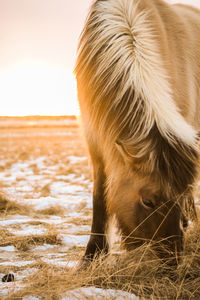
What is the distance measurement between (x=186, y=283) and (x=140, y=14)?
201cm

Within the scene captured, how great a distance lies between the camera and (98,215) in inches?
105

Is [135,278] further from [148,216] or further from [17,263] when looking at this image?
[17,263]

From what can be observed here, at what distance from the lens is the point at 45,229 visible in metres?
3.26

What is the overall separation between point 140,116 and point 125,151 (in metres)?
0.26

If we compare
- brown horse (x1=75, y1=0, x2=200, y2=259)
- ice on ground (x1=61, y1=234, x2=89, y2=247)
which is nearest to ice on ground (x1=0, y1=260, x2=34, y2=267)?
brown horse (x1=75, y1=0, x2=200, y2=259)

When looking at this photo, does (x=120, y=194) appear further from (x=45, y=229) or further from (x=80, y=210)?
(x=80, y=210)

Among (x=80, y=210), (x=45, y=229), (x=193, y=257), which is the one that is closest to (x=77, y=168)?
(x=80, y=210)

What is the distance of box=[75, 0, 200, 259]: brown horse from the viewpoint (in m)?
1.89

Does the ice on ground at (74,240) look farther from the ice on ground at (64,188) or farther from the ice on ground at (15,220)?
the ice on ground at (64,188)

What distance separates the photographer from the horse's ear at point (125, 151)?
202cm

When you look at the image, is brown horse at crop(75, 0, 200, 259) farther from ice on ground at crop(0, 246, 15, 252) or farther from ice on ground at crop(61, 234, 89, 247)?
ice on ground at crop(0, 246, 15, 252)

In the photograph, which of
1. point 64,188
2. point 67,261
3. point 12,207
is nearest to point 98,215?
point 67,261

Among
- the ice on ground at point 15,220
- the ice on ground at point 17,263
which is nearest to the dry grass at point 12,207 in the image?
the ice on ground at point 15,220

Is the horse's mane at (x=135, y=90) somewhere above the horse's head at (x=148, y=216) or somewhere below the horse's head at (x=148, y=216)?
above
